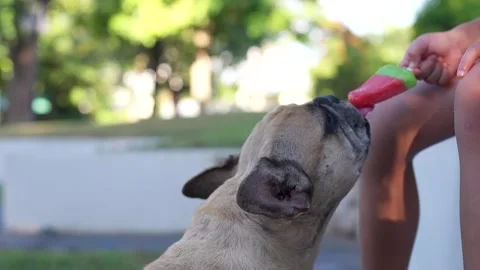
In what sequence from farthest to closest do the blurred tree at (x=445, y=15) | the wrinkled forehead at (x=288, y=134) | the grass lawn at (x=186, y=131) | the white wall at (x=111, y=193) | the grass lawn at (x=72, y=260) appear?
the blurred tree at (x=445, y=15)
the grass lawn at (x=186, y=131)
the white wall at (x=111, y=193)
the grass lawn at (x=72, y=260)
the wrinkled forehead at (x=288, y=134)

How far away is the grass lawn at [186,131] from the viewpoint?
942 cm

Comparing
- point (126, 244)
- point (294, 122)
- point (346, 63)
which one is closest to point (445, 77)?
point (294, 122)

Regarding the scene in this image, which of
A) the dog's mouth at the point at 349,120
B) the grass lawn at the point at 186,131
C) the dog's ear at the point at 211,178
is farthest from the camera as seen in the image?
the grass lawn at the point at 186,131

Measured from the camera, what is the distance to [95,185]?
27.8 ft

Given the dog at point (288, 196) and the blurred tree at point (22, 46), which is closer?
the dog at point (288, 196)

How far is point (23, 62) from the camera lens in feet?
66.3

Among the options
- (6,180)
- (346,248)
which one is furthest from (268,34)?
(346,248)

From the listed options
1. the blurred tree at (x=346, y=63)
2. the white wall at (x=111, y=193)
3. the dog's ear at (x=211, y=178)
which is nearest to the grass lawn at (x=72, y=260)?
the white wall at (x=111, y=193)

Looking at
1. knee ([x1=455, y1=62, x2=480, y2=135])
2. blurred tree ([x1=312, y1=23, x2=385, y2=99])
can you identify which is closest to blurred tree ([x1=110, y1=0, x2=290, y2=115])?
blurred tree ([x1=312, y1=23, x2=385, y2=99])

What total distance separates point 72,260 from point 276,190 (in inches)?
163

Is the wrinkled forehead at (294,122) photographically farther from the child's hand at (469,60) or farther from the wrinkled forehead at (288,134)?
the child's hand at (469,60)

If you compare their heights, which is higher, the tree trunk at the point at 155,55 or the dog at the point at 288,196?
the tree trunk at the point at 155,55

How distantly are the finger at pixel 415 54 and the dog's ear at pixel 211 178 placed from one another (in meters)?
0.77

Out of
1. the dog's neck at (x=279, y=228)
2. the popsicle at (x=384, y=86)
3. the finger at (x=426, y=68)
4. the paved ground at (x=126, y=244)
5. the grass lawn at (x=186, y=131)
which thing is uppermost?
the finger at (x=426, y=68)
